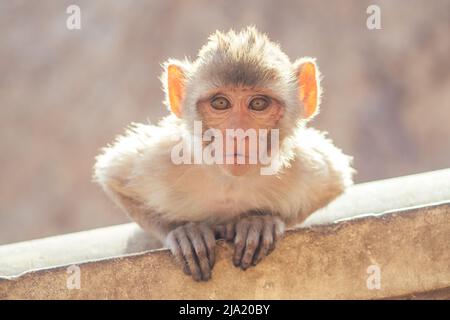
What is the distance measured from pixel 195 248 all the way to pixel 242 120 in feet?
2.29

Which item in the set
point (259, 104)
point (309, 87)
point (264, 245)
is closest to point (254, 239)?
point (264, 245)

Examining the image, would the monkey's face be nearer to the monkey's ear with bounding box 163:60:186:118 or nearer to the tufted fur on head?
the tufted fur on head

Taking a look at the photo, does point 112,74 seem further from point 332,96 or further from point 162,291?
point 162,291

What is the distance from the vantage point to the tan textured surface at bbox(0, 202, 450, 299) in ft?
12.0

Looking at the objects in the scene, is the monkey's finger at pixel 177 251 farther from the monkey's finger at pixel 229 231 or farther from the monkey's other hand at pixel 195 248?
the monkey's finger at pixel 229 231

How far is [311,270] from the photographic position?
378 centimetres

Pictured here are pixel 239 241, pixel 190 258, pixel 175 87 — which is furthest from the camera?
pixel 175 87

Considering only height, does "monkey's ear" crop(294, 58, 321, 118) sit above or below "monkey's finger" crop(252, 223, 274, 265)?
above

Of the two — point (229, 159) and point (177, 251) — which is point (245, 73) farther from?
point (177, 251)

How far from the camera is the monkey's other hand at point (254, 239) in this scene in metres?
3.79

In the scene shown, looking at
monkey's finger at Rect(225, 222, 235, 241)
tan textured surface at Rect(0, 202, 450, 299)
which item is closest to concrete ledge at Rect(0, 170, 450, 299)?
tan textured surface at Rect(0, 202, 450, 299)

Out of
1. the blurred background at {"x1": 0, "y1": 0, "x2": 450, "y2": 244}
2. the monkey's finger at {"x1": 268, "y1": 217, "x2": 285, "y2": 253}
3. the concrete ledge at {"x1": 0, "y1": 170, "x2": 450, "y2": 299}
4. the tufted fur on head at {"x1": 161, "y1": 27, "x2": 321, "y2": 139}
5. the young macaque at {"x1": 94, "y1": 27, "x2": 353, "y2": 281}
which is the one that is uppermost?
the blurred background at {"x1": 0, "y1": 0, "x2": 450, "y2": 244}

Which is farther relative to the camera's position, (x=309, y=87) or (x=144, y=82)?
(x=144, y=82)
